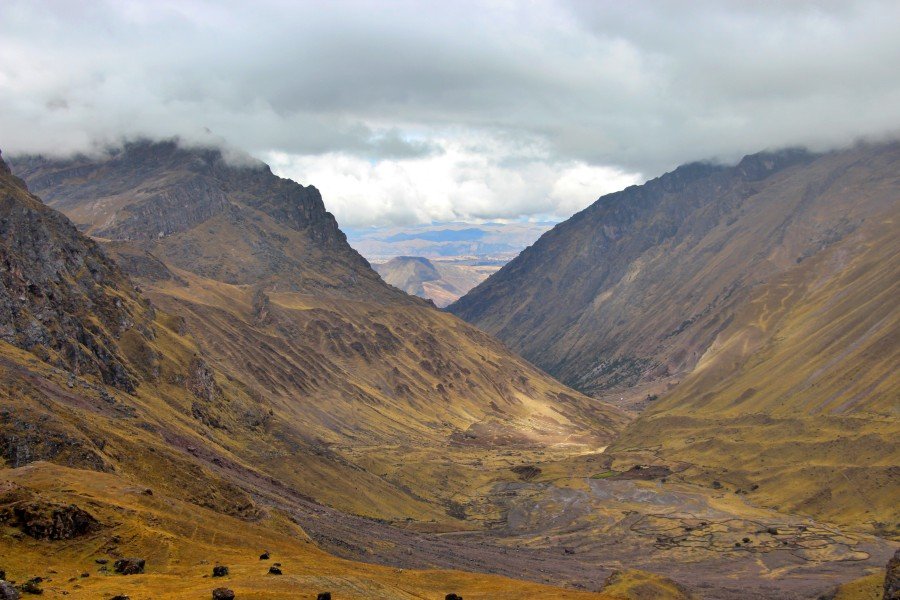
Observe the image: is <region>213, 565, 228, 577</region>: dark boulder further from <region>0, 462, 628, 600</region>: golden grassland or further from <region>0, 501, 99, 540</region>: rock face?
<region>0, 501, 99, 540</region>: rock face

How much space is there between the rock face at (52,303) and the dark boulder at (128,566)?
3588 inches

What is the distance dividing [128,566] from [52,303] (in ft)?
377

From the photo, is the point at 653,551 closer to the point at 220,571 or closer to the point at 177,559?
the point at 177,559

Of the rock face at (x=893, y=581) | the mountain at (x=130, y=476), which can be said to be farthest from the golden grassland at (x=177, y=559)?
the rock face at (x=893, y=581)

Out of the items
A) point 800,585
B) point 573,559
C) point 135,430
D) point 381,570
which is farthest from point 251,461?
point 800,585

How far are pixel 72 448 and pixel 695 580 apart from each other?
114 metres

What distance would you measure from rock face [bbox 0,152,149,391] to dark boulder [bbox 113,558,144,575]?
299 feet

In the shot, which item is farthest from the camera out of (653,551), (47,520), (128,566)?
(653,551)

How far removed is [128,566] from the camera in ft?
Result: 227

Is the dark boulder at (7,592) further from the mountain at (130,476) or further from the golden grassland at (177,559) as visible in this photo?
the golden grassland at (177,559)

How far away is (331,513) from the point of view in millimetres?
157250

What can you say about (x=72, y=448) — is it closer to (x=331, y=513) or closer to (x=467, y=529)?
(x=331, y=513)

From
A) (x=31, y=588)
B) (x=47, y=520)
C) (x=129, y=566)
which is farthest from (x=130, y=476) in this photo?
(x=31, y=588)

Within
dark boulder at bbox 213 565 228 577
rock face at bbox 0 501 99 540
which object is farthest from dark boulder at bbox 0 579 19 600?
dark boulder at bbox 213 565 228 577
